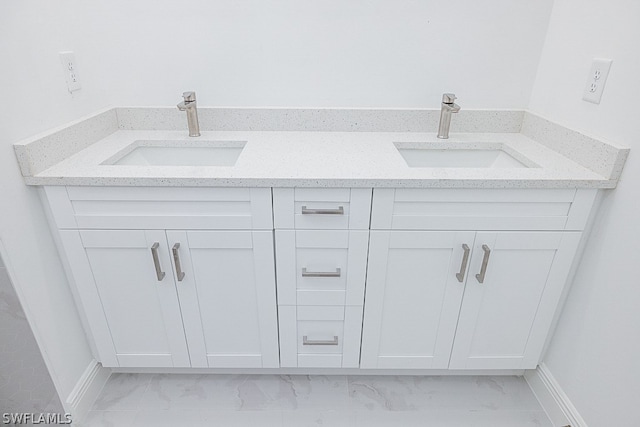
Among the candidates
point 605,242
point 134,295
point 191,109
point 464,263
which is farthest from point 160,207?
point 605,242

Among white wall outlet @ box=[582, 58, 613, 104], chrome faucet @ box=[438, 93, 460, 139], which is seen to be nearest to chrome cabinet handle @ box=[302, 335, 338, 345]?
chrome faucet @ box=[438, 93, 460, 139]

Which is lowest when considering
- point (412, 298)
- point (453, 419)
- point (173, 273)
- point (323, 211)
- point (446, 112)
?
point (453, 419)

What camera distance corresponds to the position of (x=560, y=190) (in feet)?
3.74

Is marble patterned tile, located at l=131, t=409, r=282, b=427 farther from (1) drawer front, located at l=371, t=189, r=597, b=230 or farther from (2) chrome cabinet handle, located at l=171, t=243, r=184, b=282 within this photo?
(1) drawer front, located at l=371, t=189, r=597, b=230

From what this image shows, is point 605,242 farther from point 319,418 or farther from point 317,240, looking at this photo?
point 319,418

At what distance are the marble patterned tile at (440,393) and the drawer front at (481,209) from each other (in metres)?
0.72

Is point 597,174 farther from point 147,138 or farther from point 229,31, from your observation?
point 147,138

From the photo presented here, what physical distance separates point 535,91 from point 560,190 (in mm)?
580

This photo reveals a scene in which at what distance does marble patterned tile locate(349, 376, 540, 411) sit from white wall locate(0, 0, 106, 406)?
106 cm

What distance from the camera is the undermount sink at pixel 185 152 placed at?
1.48 m

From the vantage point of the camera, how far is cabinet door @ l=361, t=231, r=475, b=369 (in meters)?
1.21

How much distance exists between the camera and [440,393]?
1485 millimetres

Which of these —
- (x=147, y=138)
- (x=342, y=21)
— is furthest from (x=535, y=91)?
(x=147, y=138)

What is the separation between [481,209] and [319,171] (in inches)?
20.5
